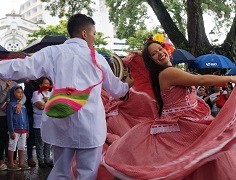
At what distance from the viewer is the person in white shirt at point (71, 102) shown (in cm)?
351

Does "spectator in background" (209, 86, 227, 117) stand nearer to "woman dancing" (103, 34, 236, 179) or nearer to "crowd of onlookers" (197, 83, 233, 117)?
"crowd of onlookers" (197, 83, 233, 117)

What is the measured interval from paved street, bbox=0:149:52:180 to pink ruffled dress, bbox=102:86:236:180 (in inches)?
115

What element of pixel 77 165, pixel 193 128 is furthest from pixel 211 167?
pixel 77 165

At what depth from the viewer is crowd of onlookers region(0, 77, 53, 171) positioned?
23.3ft

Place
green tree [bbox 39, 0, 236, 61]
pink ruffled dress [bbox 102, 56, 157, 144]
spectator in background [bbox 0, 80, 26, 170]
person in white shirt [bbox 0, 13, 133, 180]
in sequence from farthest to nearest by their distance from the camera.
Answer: green tree [bbox 39, 0, 236, 61]
spectator in background [bbox 0, 80, 26, 170]
pink ruffled dress [bbox 102, 56, 157, 144]
person in white shirt [bbox 0, 13, 133, 180]

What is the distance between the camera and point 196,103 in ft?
12.7

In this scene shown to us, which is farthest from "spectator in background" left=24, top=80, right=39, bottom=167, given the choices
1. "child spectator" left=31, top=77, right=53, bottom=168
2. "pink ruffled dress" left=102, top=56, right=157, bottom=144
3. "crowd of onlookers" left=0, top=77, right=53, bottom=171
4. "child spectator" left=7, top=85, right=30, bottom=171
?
"pink ruffled dress" left=102, top=56, right=157, bottom=144

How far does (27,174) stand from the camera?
683 cm

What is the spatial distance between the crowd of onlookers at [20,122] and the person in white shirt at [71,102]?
313cm

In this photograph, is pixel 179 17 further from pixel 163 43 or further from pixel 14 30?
pixel 14 30

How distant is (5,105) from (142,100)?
2975 mm

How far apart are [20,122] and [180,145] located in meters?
3.95

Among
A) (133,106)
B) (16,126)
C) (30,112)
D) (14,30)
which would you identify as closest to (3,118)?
(16,126)

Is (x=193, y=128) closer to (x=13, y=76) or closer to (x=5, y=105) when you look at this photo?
(x=13, y=76)
